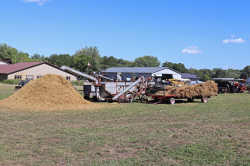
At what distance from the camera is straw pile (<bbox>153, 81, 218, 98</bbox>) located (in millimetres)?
21172

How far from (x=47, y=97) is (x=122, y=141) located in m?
10.2

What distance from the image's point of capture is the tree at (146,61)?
139 m

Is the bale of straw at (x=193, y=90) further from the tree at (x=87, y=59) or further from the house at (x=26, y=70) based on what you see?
the tree at (x=87, y=59)

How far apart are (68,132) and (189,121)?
5.26m

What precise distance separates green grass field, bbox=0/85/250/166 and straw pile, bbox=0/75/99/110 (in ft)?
12.9

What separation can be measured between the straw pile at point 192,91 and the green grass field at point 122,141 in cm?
797

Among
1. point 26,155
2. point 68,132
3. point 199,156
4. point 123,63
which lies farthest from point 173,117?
point 123,63

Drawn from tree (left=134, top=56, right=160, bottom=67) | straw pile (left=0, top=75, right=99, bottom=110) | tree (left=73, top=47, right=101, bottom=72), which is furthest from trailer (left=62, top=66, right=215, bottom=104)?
tree (left=134, top=56, right=160, bottom=67)

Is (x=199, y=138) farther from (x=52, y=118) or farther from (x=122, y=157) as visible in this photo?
(x=52, y=118)

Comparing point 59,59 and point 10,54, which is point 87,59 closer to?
point 59,59

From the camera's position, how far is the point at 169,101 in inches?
848

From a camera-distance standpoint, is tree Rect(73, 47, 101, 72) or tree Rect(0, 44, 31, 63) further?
tree Rect(0, 44, 31, 63)

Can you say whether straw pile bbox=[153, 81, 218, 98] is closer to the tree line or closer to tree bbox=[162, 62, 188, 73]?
the tree line

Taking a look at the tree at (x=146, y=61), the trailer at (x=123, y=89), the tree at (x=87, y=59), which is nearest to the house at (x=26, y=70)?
the tree at (x=87, y=59)
